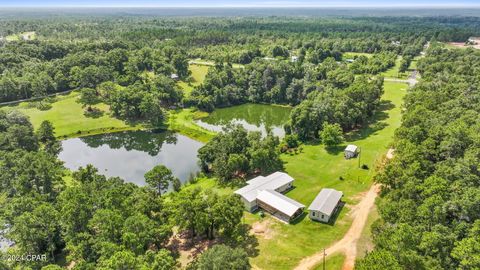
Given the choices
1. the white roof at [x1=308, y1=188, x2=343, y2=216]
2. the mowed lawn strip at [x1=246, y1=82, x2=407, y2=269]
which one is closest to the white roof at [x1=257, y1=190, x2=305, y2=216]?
the mowed lawn strip at [x1=246, y1=82, x2=407, y2=269]

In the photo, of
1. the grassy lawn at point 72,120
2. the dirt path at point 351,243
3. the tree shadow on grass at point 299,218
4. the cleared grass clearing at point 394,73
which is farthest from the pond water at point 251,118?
the cleared grass clearing at point 394,73

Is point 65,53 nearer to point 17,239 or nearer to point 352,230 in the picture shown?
point 17,239

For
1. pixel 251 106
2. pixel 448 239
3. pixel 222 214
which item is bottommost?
pixel 251 106

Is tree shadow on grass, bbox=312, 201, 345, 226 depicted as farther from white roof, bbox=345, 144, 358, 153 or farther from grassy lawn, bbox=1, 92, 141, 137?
grassy lawn, bbox=1, 92, 141, 137

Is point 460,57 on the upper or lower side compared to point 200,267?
upper

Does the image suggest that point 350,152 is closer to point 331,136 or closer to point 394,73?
point 331,136

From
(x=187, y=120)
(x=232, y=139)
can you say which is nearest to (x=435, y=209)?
(x=232, y=139)

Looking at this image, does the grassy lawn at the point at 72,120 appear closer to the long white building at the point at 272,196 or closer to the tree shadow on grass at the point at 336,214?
the long white building at the point at 272,196
